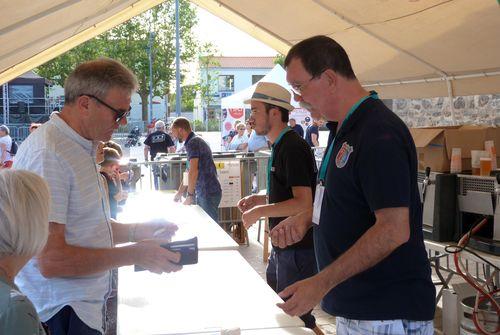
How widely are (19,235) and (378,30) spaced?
4.92m

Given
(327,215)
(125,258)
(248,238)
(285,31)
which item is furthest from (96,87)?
(248,238)

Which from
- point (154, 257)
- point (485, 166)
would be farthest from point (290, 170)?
point (485, 166)

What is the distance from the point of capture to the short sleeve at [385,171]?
1562mm

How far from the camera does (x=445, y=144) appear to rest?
3.97 m

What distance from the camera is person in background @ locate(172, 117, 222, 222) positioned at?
634 centimetres

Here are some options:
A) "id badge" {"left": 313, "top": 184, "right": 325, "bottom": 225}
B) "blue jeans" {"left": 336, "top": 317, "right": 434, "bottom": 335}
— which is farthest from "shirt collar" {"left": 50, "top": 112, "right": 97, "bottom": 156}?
"blue jeans" {"left": 336, "top": 317, "right": 434, "bottom": 335}

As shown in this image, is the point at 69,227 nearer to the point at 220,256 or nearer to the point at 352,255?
the point at 352,255

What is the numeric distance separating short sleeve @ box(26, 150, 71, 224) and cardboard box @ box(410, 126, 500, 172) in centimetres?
298

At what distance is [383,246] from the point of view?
5.11 feet

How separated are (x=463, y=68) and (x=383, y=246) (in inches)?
179

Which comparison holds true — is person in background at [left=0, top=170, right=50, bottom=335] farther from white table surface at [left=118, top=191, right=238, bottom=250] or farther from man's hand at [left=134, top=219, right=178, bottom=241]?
white table surface at [left=118, top=191, right=238, bottom=250]

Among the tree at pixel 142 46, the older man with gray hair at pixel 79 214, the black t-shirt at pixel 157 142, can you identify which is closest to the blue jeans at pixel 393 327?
the older man with gray hair at pixel 79 214

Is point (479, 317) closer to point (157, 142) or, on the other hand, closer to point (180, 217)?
point (180, 217)

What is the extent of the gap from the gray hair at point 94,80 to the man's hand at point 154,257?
0.60 m
